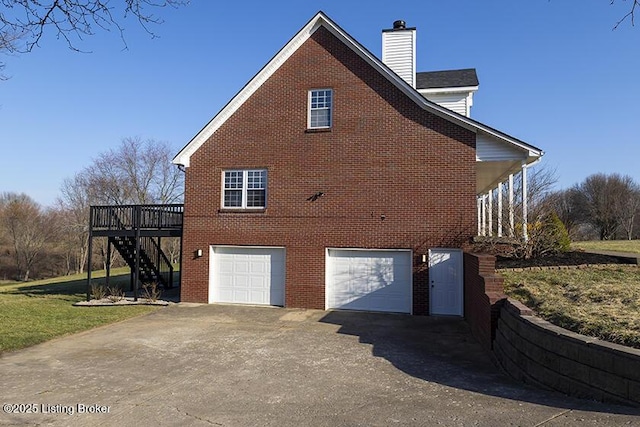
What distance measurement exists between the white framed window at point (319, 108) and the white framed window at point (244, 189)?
2.37m

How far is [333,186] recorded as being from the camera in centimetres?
1424

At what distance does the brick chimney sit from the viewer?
Answer: 16.6 metres

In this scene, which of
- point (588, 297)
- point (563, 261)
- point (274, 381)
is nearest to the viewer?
point (274, 381)

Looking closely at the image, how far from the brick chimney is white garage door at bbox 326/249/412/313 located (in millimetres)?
7058

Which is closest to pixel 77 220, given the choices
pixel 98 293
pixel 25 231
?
pixel 25 231

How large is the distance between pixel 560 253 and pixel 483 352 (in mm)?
5676

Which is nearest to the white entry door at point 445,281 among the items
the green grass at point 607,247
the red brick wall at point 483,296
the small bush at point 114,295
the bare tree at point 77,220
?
the red brick wall at point 483,296

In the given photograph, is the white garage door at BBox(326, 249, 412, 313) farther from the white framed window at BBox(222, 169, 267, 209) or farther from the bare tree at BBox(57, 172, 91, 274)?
the bare tree at BBox(57, 172, 91, 274)

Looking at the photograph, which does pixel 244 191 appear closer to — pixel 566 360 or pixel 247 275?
pixel 247 275

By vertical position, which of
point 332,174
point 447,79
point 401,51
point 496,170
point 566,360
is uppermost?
point 401,51

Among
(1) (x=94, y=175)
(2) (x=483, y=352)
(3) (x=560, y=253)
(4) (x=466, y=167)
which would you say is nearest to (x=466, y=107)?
(4) (x=466, y=167)

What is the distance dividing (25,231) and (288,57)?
5046 centimetres

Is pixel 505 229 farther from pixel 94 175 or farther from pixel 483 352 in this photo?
pixel 94 175

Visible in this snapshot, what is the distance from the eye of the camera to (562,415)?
4.83 meters
